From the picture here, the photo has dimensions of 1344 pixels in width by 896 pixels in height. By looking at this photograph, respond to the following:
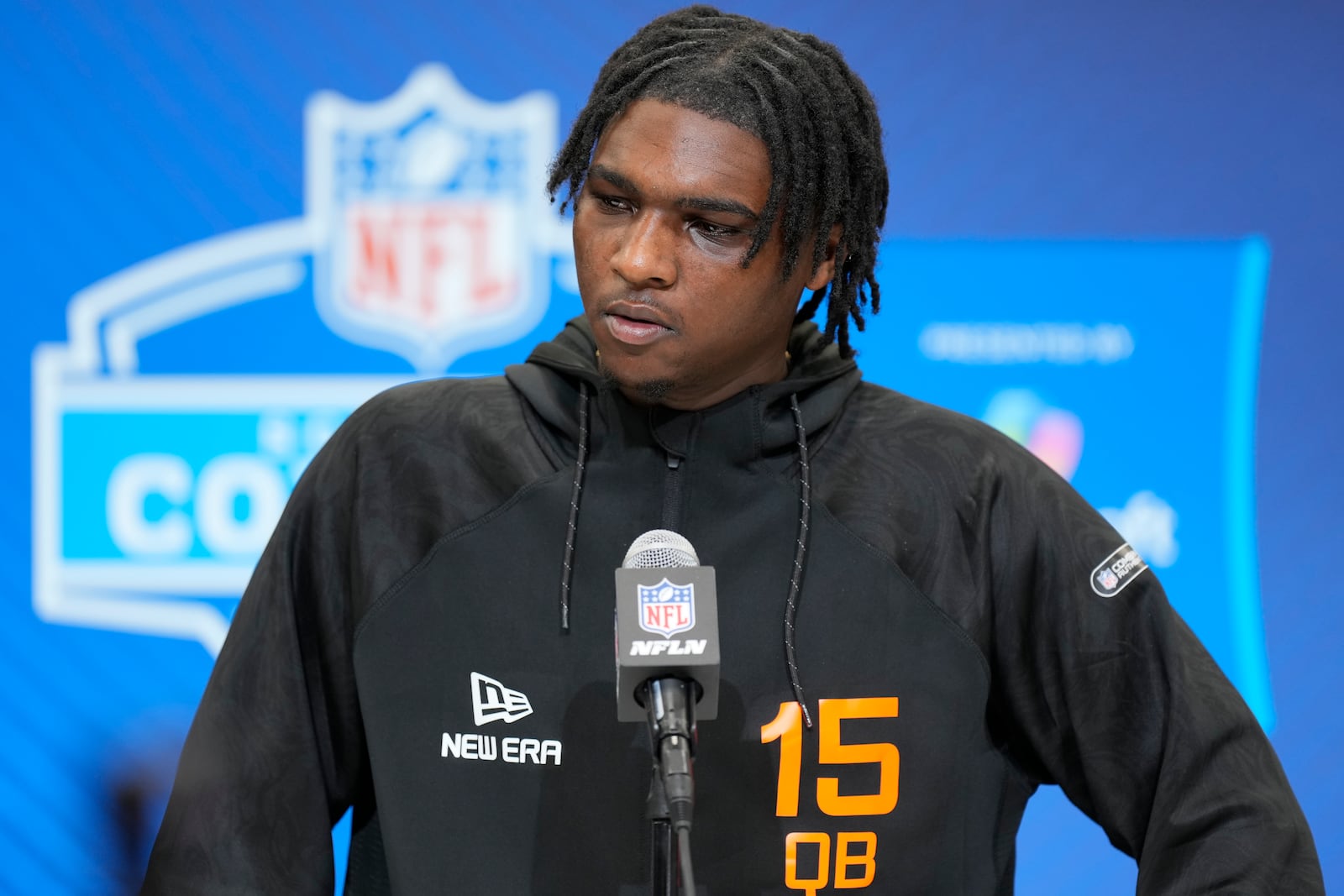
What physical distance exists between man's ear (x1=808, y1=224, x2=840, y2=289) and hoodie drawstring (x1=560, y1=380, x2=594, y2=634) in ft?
0.80

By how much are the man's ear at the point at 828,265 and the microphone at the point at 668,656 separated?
1.70 feet

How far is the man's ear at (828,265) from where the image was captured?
4.64ft

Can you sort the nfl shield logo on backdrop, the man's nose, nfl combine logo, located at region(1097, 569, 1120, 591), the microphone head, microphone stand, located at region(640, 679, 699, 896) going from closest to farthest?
microphone stand, located at region(640, 679, 699, 896) < the microphone head < the man's nose < nfl combine logo, located at region(1097, 569, 1120, 591) < the nfl shield logo on backdrop

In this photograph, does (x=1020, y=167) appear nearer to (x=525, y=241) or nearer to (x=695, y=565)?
(x=525, y=241)

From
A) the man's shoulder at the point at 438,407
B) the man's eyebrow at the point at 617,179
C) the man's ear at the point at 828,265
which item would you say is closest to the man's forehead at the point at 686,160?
the man's eyebrow at the point at 617,179

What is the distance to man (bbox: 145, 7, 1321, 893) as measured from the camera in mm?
1275

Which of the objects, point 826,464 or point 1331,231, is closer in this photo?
point 826,464

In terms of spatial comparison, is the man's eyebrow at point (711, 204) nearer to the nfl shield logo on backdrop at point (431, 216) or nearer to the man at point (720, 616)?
the man at point (720, 616)

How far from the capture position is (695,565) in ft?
3.27

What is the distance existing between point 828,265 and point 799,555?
300 mm

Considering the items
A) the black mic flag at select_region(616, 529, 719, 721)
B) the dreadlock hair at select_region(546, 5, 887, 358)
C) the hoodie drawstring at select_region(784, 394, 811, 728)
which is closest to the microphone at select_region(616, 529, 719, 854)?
the black mic flag at select_region(616, 529, 719, 721)

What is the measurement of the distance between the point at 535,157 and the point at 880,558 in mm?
1270

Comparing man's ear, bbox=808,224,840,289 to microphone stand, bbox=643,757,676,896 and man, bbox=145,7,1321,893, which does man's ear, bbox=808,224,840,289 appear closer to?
man, bbox=145,7,1321,893

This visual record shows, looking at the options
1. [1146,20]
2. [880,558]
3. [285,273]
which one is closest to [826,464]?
[880,558]
